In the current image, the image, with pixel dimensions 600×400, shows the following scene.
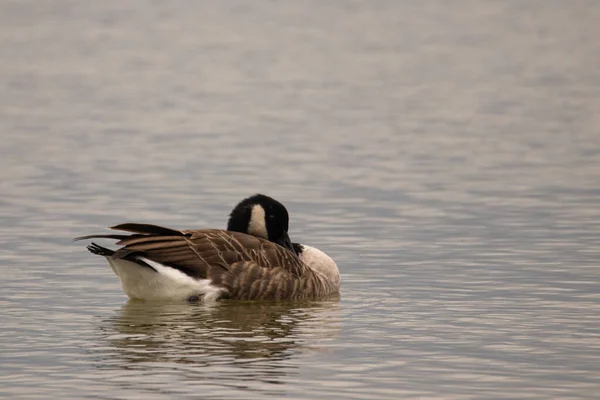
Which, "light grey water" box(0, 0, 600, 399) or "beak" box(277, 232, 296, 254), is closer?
"light grey water" box(0, 0, 600, 399)

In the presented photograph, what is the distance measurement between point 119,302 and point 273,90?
63.5 feet

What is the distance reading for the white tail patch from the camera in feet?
43.0

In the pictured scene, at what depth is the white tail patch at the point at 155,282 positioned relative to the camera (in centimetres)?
1312

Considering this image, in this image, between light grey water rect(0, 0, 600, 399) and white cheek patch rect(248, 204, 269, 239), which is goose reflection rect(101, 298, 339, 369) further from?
white cheek patch rect(248, 204, 269, 239)

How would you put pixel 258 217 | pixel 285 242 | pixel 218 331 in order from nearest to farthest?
pixel 218 331 < pixel 258 217 < pixel 285 242

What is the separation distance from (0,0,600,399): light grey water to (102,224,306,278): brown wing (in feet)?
1.51

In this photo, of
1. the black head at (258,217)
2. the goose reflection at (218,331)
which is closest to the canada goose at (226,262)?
the black head at (258,217)

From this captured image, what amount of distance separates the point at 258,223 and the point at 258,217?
0.07 m

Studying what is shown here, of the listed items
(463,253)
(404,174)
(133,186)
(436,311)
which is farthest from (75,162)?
(436,311)

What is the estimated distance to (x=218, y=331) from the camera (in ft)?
40.0

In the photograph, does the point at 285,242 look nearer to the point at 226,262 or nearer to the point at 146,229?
the point at 226,262

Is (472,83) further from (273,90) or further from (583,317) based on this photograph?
(583,317)

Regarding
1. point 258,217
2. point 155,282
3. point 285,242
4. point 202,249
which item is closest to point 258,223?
point 258,217

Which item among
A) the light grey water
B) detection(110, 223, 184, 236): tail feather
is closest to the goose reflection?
the light grey water
